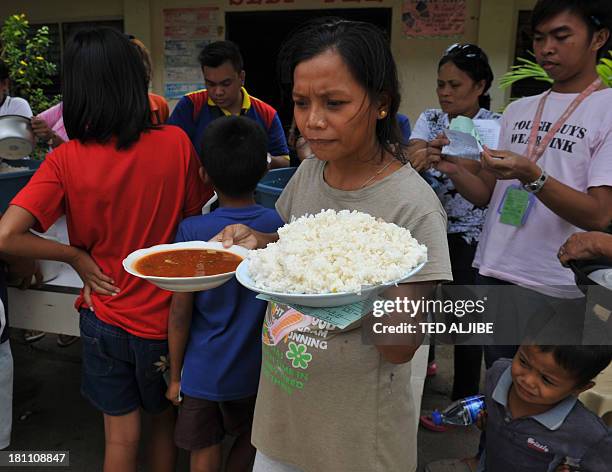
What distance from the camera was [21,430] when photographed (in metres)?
2.68

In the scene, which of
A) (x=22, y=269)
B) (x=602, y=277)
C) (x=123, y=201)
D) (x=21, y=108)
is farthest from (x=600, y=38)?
(x=21, y=108)

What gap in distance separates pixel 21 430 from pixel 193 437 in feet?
4.91

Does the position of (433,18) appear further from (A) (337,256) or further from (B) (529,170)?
(A) (337,256)

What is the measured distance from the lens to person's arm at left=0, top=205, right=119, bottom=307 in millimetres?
1543

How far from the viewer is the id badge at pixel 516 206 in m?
1.85

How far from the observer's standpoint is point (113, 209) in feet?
5.41

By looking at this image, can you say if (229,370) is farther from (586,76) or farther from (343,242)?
(586,76)

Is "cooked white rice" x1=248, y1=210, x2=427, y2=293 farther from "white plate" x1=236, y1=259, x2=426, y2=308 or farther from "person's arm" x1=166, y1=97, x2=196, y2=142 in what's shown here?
"person's arm" x1=166, y1=97, x2=196, y2=142

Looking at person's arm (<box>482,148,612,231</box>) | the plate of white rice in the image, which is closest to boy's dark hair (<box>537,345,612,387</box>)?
person's arm (<box>482,148,612,231</box>)

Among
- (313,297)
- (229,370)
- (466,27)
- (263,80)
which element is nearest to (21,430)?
(229,370)

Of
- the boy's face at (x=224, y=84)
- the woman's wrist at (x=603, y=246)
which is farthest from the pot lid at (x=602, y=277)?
the boy's face at (x=224, y=84)

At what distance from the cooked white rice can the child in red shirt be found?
0.73m

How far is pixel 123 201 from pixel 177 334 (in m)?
0.49

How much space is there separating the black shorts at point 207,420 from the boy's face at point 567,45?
63.7 inches
